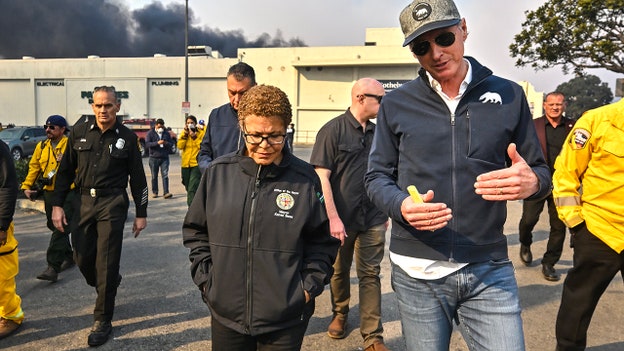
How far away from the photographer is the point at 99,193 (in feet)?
12.9

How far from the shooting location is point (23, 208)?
8977 mm


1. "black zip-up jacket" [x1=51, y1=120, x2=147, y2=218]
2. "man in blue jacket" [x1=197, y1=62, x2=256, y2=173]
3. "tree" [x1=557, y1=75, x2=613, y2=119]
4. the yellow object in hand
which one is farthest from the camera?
"tree" [x1=557, y1=75, x2=613, y2=119]

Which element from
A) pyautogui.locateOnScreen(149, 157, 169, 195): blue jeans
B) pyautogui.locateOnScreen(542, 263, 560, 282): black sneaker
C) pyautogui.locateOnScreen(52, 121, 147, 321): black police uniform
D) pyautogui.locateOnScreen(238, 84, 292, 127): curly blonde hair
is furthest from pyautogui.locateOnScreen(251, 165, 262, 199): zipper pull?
pyautogui.locateOnScreen(149, 157, 169, 195): blue jeans

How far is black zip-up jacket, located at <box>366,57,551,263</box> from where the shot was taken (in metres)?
1.90

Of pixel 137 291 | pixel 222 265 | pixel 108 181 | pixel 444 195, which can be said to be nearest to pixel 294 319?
pixel 222 265

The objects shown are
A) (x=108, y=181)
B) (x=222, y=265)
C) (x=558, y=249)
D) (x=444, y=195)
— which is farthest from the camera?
(x=558, y=249)

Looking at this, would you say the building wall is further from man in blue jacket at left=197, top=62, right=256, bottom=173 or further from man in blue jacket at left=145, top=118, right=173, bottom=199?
man in blue jacket at left=197, top=62, right=256, bottom=173

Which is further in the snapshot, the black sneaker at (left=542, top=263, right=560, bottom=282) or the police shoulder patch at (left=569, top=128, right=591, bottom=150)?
the black sneaker at (left=542, top=263, right=560, bottom=282)

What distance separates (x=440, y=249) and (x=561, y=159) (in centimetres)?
178

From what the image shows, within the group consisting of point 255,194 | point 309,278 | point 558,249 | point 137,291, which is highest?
point 255,194

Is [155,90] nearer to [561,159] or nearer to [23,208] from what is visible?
[23,208]

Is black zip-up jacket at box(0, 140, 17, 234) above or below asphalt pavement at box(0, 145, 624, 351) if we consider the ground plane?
above

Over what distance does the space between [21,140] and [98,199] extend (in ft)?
71.0

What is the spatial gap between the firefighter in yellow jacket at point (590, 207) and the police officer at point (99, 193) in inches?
140
